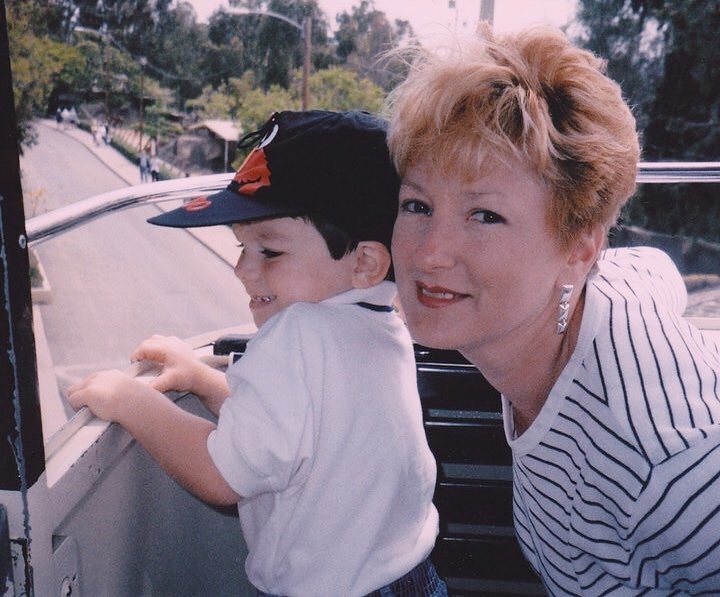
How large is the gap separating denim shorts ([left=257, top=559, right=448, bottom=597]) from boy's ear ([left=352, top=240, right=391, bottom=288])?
551mm

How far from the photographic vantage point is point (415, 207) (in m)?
1.19

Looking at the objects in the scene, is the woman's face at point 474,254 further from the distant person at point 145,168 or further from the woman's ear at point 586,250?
the distant person at point 145,168

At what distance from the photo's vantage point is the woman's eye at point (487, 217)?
1105mm

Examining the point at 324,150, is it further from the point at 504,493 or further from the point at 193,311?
the point at 193,311

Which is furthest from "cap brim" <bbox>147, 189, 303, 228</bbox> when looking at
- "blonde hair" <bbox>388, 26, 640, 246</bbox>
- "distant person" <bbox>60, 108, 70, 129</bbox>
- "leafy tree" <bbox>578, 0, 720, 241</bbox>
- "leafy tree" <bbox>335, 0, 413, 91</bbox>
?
"distant person" <bbox>60, 108, 70, 129</bbox>

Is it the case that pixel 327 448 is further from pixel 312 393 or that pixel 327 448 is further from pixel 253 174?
pixel 253 174

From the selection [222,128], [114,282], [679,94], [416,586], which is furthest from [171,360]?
[222,128]

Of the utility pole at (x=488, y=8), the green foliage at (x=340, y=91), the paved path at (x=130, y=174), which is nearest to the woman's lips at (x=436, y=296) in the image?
the utility pole at (x=488, y=8)

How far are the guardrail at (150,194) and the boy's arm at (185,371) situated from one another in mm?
305

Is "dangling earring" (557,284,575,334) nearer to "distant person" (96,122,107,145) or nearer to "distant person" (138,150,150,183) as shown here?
"distant person" (138,150,150,183)

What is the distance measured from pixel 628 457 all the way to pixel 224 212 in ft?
2.51

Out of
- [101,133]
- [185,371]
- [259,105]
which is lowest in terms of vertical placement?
[101,133]

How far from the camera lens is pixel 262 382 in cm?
104

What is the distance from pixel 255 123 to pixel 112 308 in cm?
1073
